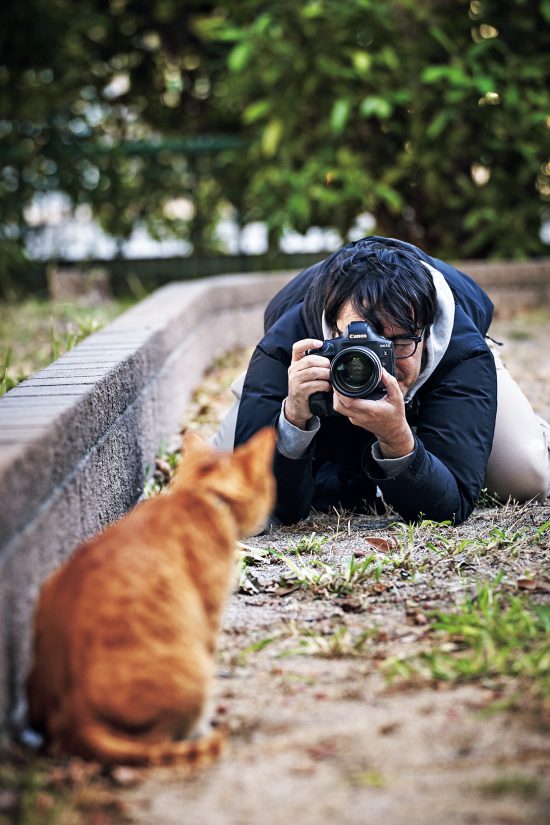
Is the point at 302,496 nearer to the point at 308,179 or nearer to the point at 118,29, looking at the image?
the point at 308,179

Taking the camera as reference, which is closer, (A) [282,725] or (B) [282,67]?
(A) [282,725]

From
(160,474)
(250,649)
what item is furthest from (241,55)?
(250,649)

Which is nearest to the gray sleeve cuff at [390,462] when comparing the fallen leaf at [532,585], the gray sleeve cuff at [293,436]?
the gray sleeve cuff at [293,436]

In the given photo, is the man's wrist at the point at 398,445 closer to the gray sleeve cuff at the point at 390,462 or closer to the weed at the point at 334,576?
the gray sleeve cuff at the point at 390,462

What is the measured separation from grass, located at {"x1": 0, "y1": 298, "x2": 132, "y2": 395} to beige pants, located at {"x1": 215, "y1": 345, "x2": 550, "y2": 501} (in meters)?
1.52

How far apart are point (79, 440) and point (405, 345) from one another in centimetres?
93

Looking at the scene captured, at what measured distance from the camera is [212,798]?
5.76 ft

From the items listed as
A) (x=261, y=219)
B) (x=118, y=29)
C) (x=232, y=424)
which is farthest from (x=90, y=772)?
(x=118, y=29)

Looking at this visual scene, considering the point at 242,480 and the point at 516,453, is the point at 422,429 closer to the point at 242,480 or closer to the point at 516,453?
the point at 516,453

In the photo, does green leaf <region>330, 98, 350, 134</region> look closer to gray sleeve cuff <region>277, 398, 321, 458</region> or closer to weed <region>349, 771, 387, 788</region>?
gray sleeve cuff <region>277, 398, 321, 458</region>

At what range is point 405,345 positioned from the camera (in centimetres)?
296

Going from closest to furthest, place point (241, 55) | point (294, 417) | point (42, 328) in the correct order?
point (294, 417) → point (42, 328) → point (241, 55)

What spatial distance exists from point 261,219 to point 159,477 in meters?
5.28

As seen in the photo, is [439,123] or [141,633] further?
[439,123]
